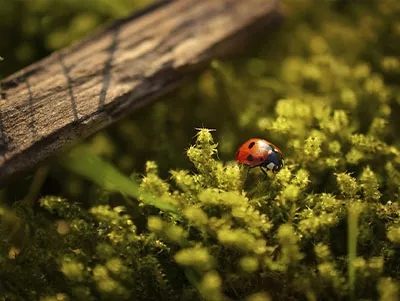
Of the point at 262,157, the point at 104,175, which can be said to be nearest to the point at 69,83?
the point at 104,175

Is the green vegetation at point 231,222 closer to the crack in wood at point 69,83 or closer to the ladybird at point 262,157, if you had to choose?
the ladybird at point 262,157

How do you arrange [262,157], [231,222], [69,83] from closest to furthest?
[231,222] < [262,157] < [69,83]

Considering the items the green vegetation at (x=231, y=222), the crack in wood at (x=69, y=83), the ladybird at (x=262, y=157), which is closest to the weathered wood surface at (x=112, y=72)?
the crack in wood at (x=69, y=83)

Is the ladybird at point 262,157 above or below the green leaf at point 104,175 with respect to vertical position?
below

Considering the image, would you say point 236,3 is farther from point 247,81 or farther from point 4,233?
point 4,233

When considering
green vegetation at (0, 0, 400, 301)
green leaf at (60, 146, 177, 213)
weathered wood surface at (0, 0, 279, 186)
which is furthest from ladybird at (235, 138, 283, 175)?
weathered wood surface at (0, 0, 279, 186)

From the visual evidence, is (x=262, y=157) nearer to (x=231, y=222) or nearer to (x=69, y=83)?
(x=231, y=222)
